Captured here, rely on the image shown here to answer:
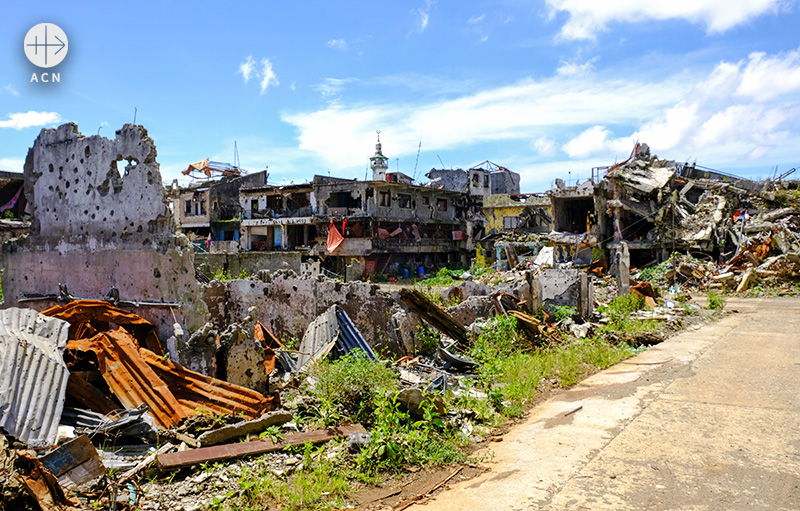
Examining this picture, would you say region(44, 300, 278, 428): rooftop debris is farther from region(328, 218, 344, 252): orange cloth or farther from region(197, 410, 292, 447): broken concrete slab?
region(328, 218, 344, 252): orange cloth

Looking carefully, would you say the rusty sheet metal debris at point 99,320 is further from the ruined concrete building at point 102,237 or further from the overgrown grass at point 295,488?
the overgrown grass at point 295,488

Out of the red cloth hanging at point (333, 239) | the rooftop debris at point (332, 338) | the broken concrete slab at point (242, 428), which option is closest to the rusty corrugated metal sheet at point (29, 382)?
the broken concrete slab at point (242, 428)

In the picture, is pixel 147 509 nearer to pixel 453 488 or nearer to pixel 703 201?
pixel 453 488

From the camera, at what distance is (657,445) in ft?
17.1

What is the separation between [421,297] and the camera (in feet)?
30.1

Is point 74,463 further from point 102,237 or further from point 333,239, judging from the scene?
point 333,239

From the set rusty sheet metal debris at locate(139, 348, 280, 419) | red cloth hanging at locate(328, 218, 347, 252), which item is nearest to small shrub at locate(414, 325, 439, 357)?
rusty sheet metal debris at locate(139, 348, 280, 419)

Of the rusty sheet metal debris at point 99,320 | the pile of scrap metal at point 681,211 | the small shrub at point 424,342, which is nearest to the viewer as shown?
the rusty sheet metal debris at point 99,320

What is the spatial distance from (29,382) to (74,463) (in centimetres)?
122

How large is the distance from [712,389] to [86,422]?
289 inches

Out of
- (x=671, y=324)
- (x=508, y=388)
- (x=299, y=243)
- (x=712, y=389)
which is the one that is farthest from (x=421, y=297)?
(x=299, y=243)

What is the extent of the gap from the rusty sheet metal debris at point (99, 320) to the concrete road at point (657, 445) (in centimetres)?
445

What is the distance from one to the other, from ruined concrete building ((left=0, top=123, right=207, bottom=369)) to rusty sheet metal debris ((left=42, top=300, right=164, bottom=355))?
181 mm

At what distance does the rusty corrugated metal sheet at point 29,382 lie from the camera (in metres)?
4.67
